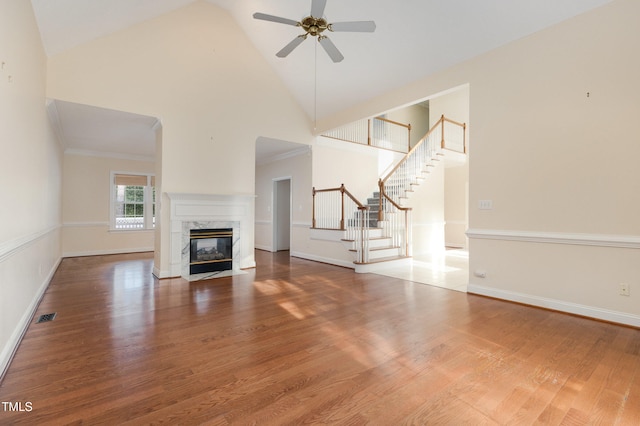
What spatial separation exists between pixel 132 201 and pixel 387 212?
6.99 meters

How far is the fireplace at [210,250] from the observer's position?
5.54m

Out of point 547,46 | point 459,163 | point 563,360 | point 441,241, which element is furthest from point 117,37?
point 459,163

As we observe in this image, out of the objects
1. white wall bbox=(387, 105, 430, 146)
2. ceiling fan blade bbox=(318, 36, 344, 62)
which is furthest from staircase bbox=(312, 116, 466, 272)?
ceiling fan blade bbox=(318, 36, 344, 62)

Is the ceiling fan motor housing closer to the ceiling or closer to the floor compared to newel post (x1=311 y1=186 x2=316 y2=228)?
closer to the ceiling

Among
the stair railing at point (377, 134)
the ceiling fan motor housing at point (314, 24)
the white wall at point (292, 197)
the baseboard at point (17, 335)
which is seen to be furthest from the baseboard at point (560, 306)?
the baseboard at point (17, 335)

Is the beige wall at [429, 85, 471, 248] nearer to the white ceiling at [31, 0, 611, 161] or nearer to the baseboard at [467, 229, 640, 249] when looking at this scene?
the white ceiling at [31, 0, 611, 161]

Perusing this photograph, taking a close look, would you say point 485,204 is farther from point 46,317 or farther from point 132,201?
point 132,201

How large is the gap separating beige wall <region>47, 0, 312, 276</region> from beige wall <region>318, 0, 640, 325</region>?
388cm

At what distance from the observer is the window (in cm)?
812

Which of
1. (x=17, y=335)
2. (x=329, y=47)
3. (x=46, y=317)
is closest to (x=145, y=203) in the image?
(x=46, y=317)

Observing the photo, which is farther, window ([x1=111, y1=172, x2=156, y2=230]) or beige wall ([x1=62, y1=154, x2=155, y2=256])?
window ([x1=111, y1=172, x2=156, y2=230])

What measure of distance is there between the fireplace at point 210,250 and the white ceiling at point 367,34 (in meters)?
3.09

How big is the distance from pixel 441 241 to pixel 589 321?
561cm

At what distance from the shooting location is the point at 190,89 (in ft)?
17.5
